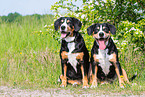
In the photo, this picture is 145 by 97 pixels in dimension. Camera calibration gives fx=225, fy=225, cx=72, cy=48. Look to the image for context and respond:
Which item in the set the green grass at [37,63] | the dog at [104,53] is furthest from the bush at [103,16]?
the dog at [104,53]

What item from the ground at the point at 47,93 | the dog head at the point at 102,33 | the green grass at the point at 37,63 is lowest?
the ground at the point at 47,93

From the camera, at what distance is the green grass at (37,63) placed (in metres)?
5.61

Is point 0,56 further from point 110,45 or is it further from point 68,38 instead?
point 110,45

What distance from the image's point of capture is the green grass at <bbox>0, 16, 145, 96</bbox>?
5.61 meters

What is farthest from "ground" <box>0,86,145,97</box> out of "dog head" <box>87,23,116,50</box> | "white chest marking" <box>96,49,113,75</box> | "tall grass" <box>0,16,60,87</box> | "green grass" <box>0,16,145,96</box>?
"dog head" <box>87,23,116,50</box>

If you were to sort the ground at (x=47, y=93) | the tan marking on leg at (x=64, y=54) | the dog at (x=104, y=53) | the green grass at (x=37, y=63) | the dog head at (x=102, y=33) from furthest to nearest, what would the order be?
the green grass at (x=37, y=63) → the tan marking on leg at (x=64, y=54) → the dog at (x=104, y=53) → the dog head at (x=102, y=33) → the ground at (x=47, y=93)

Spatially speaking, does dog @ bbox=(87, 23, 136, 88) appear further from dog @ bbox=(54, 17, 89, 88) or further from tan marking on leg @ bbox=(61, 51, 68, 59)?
tan marking on leg @ bbox=(61, 51, 68, 59)

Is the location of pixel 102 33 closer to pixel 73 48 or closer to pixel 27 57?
pixel 73 48

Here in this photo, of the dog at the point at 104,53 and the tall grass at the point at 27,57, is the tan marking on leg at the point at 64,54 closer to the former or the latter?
the dog at the point at 104,53

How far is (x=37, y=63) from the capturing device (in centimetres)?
A: 718

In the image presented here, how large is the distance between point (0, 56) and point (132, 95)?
202 inches

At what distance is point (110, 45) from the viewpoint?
5.24 meters

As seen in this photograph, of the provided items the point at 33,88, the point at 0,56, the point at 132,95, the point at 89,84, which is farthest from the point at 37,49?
the point at 132,95

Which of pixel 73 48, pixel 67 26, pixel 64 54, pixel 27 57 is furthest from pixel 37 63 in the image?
pixel 67 26
